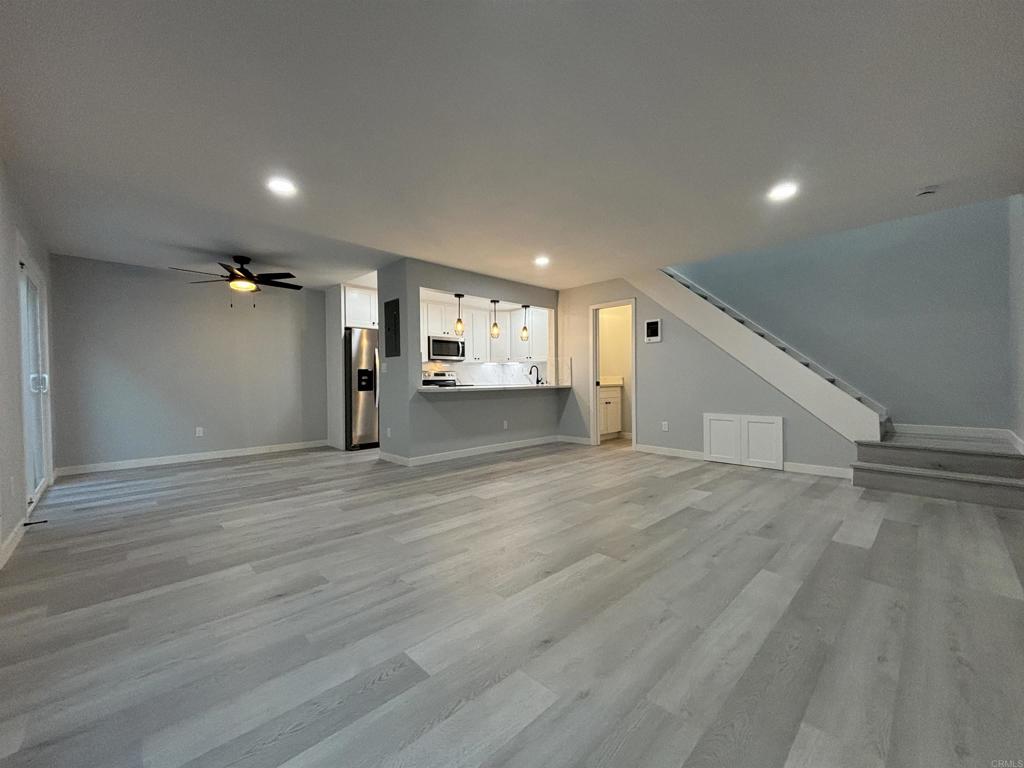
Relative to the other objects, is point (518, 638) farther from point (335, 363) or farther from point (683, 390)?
point (335, 363)

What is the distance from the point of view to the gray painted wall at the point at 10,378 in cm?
265

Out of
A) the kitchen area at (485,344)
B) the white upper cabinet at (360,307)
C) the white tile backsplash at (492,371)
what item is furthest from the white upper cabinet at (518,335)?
the white upper cabinet at (360,307)

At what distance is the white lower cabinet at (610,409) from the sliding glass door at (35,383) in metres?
6.73

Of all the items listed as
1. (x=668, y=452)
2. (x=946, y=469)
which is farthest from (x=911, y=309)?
(x=668, y=452)

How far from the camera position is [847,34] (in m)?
1.79

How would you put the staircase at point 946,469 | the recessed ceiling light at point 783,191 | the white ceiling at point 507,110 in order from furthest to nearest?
the staircase at point 946,469
the recessed ceiling light at point 783,191
the white ceiling at point 507,110

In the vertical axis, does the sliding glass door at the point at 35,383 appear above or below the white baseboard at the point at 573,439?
above

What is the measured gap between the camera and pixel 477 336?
7699 mm

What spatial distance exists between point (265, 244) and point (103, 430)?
3.28 meters

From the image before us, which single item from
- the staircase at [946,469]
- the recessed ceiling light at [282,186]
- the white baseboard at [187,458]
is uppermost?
the recessed ceiling light at [282,186]

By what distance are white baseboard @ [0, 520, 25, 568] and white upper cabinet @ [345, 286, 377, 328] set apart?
4237mm

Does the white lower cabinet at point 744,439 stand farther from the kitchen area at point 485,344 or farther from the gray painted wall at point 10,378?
A: the gray painted wall at point 10,378

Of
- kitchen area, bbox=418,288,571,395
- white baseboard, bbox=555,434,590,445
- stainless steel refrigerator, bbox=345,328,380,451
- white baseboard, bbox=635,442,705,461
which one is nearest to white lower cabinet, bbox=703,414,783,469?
white baseboard, bbox=635,442,705,461

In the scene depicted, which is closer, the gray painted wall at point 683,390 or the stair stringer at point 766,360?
the stair stringer at point 766,360
